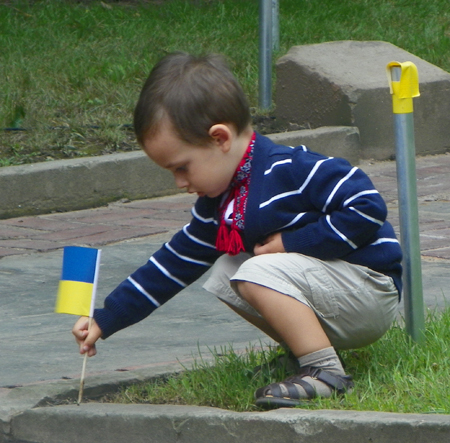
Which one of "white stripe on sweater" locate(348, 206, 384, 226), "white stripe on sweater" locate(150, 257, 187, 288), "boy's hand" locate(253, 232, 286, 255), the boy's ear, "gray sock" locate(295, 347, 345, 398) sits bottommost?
"gray sock" locate(295, 347, 345, 398)

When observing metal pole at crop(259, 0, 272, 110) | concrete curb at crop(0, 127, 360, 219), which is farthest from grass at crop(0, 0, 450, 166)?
concrete curb at crop(0, 127, 360, 219)

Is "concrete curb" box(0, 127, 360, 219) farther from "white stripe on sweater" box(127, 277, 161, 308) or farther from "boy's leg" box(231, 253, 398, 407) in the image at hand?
"boy's leg" box(231, 253, 398, 407)

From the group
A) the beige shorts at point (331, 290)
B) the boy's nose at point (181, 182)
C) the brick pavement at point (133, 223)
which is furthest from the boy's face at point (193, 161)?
the brick pavement at point (133, 223)

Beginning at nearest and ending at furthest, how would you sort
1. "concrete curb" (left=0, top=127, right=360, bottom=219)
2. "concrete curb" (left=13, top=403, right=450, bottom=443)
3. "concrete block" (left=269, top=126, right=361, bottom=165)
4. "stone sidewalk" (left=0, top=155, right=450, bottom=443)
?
"concrete curb" (left=13, top=403, right=450, bottom=443)
"stone sidewalk" (left=0, top=155, right=450, bottom=443)
"concrete curb" (left=0, top=127, right=360, bottom=219)
"concrete block" (left=269, top=126, right=361, bottom=165)

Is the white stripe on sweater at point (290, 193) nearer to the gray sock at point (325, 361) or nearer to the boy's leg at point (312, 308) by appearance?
the boy's leg at point (312, 308)

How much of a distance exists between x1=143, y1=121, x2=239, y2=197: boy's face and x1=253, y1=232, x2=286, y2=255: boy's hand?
182 millimetres

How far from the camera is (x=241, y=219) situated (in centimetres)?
236

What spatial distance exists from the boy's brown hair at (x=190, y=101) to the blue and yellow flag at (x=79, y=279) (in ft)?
1.14

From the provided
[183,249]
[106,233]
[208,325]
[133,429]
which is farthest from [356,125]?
[133,429]

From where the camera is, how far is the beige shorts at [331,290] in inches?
89.6

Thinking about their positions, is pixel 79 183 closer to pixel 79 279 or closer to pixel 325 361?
pixel 79 279

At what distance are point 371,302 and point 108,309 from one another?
29.0 inches

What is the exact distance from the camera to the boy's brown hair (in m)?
2.30

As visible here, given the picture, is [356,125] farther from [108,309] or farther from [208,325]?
[108,309]
